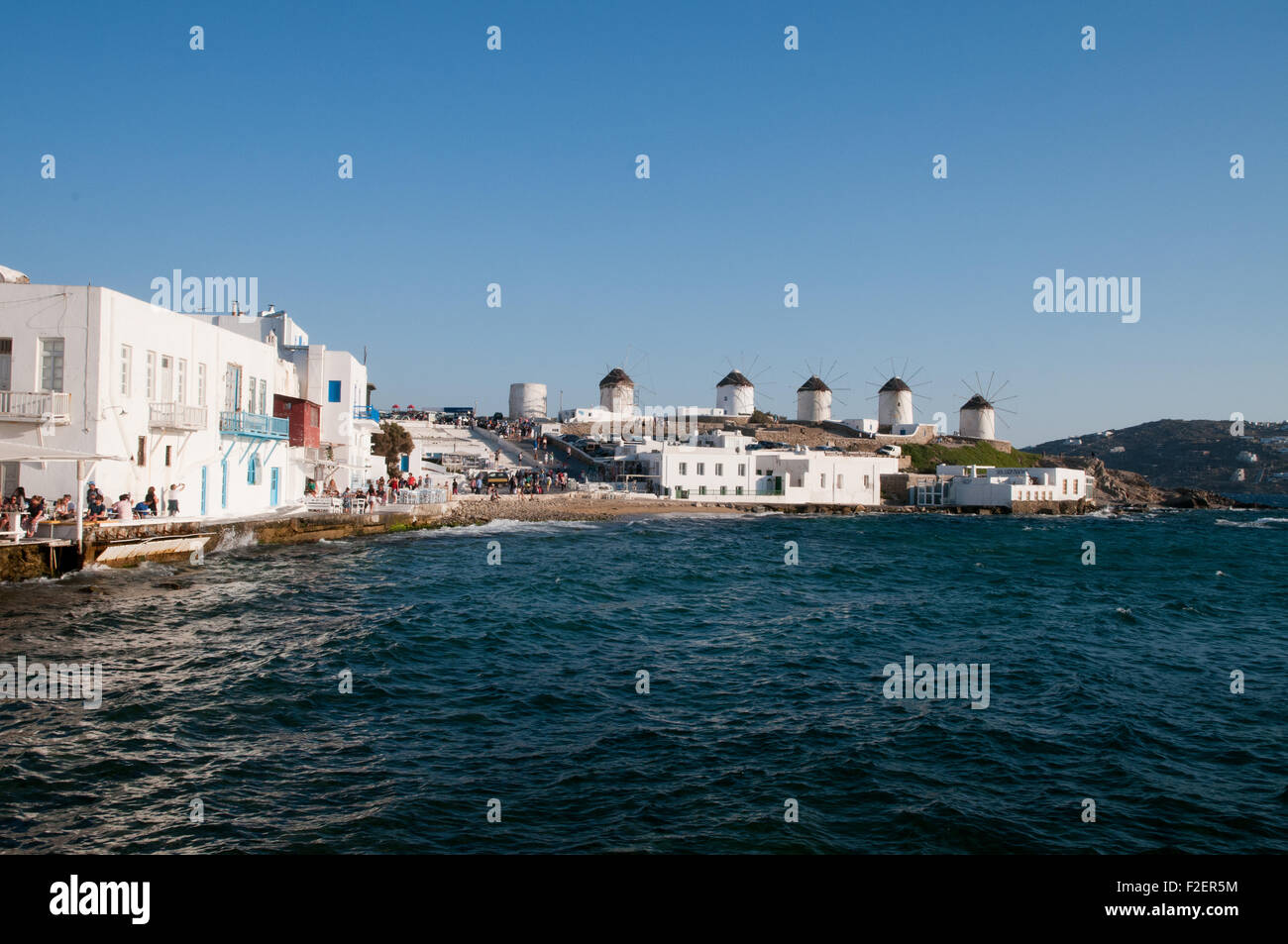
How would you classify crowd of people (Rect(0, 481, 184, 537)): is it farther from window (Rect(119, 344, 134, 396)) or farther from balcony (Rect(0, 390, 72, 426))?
window (Rect(119, 344, 134, 396))

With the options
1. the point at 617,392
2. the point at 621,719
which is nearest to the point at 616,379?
the point at 617,392

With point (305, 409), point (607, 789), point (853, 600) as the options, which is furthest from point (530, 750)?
point (305, 409)

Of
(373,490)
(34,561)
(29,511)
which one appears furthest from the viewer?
(373,490)

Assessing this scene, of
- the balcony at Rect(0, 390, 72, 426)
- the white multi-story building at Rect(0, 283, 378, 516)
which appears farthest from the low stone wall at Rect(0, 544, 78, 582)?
the balcony at Rect(0, 390, 72, 426)

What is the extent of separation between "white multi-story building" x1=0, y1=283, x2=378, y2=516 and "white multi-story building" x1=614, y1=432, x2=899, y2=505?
1079 inches

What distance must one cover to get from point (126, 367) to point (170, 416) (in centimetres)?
208

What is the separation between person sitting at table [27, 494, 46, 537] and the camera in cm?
2392

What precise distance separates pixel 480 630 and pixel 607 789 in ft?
31.5

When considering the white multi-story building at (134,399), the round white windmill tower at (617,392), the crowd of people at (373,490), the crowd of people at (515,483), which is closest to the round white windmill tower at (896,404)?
the round white windmill tower at (617,392)

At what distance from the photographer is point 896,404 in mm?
108188

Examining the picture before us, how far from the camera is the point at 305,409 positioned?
40.1 meters

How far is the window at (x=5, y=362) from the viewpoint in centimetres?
2602

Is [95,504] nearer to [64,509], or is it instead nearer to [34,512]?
[64,509]

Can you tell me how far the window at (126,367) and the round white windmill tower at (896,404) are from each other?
91.9 m
